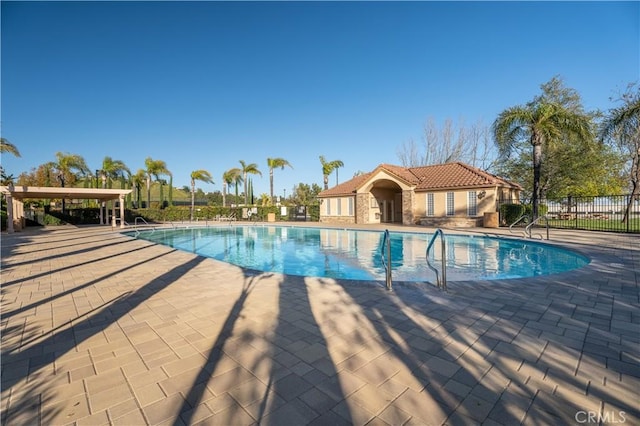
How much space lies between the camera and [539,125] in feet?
49.8

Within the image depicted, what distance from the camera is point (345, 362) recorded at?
2676 millimetres

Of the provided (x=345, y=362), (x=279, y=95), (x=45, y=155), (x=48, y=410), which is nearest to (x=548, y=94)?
(x=279, y=95)

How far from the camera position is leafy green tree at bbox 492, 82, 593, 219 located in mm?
15070

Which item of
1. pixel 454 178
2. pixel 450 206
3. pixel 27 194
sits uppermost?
pixel 454 178

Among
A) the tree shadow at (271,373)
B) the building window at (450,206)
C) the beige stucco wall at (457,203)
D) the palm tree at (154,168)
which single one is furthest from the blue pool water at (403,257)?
the palm tree at (154,168)

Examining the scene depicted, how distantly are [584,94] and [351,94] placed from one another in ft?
62.3

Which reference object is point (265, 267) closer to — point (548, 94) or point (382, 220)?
point (382, 220)

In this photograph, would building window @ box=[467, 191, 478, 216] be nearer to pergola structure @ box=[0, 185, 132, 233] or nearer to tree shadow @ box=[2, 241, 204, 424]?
tree shadow @ box=[2, 241, 204, 424]

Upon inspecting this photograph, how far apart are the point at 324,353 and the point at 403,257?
26.6 feet

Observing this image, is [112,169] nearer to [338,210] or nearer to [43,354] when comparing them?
[338,210]

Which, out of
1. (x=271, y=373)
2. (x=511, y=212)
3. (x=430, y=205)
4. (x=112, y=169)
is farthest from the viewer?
(x=112, y=169)

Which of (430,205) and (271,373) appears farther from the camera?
→ (430,205)

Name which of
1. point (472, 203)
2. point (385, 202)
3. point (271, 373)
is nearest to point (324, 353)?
point (271, 373)

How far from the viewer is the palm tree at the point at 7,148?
17094 millimetres
